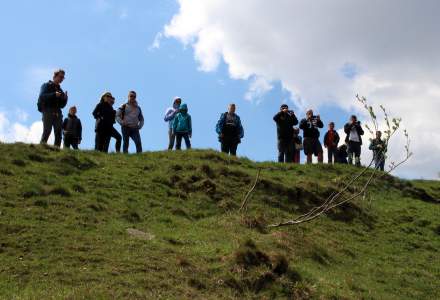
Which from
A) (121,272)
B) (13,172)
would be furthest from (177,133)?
(121,272)

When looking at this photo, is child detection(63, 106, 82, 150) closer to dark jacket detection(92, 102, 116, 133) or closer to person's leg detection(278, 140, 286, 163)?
dark jacket detection(92, 102, 116, 133)

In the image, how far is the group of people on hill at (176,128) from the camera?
20484mm

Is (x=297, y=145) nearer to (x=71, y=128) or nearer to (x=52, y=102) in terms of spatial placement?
(x=71, y=128)

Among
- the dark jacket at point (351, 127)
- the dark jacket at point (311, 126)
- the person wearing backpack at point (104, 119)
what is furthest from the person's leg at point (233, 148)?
the dark jacket at point (351, 127)

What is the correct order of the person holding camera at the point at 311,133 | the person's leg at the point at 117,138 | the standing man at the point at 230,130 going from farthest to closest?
the person holding camera at the point at 311,133 → the standing man at the point at 230,130 → the person's leg at the point at 117,138

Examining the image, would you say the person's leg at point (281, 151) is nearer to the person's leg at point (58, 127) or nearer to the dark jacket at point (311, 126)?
the dark jacket at point (311, 126)

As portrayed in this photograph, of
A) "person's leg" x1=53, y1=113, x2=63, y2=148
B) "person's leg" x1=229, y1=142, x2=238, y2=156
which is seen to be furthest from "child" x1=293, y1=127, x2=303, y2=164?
"person's leg" x1=53, y1=113, x2=63, y2=148

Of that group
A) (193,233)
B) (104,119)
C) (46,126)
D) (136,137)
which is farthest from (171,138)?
(193,233)

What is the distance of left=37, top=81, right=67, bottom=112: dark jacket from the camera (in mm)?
20109

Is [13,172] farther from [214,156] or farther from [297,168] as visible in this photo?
[297,168]

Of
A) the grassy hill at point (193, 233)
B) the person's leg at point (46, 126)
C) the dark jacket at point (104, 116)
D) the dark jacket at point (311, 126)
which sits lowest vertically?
the grassy hill at point (193, 233)

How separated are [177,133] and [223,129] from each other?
1.84 metres

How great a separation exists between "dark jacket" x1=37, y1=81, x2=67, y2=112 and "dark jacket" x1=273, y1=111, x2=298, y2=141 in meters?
8.65

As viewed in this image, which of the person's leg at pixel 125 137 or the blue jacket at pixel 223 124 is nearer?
the person's leg at pixel 125 137
